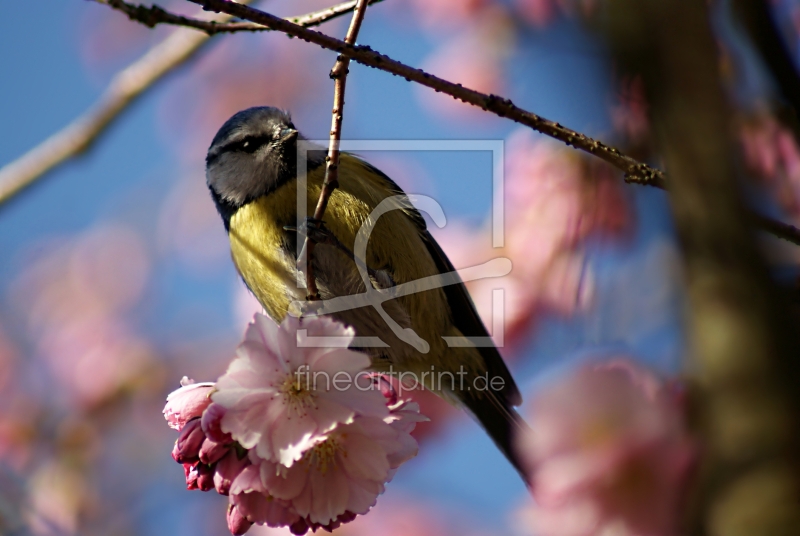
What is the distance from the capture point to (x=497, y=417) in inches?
90.5

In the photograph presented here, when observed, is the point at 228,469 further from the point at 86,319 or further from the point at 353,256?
the point at 86,319

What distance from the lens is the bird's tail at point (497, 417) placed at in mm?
2254

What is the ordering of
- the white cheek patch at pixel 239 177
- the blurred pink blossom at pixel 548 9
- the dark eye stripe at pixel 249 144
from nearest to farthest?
1. the blurred pink blossom at pixel 548 9
2. the white cheek patch at pixel 239 177
3. the dark eye stripe at pixel 249 144

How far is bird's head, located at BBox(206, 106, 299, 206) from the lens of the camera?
87.6 inches

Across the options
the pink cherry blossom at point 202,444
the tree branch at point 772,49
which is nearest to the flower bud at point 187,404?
the pink cherry blossom at point 202,444

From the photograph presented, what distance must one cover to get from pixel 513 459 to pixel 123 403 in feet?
6.59

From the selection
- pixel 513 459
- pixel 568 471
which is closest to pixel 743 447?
pixel 568 471

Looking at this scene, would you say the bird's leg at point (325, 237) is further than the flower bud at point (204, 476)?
Yes

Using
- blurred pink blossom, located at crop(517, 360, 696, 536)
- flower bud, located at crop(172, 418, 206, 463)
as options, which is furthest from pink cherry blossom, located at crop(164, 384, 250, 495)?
blurred pink blossom, located at crop(517, 360, 696, 536)

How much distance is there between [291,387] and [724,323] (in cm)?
70

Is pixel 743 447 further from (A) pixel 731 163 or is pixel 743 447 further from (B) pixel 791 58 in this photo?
(B) pixel 791 58

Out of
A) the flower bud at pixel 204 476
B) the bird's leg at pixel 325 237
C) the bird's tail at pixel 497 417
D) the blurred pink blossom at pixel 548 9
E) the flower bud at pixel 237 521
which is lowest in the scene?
the flower bud at pixel 237 521

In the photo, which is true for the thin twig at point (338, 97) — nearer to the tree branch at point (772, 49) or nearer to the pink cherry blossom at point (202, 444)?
the pink cherry blossom at point (202, 444)

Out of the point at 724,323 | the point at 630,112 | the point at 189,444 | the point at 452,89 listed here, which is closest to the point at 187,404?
the point at 189,444
